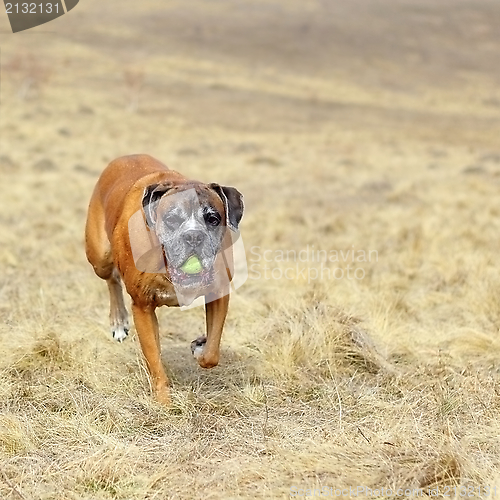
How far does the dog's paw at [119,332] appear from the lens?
195 inches

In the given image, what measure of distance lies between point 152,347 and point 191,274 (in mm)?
647

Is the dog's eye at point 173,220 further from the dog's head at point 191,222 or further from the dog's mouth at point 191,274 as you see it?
the dog's mouth at point 191,274

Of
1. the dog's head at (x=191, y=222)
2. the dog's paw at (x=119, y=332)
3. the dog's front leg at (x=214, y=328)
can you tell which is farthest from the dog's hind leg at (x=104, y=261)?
the dog's head at (x=191, y=222)

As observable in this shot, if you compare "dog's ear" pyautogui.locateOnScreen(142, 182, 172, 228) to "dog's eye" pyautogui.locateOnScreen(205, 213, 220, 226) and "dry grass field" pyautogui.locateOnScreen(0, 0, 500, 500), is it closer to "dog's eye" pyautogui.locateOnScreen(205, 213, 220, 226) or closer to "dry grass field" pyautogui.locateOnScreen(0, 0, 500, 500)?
"dog's eye" pyautogui.locateOnScreen(205, 213, 220, 226)

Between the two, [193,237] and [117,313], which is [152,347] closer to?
[193,237]

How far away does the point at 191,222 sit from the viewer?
3.35 metres

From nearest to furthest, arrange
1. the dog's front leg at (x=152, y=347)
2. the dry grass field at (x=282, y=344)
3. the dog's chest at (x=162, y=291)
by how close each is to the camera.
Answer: the dry grass field at (x=282, y=344), the dog's chest at (x=162, y=291), the dog's front leg at (x=152, y=347)

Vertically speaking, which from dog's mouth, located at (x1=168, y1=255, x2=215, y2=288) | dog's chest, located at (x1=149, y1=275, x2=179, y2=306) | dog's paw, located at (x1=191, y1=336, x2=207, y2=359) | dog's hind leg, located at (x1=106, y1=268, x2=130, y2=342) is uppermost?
dog's mouth, located at (x1=168, y1=255, x2=215, y2=288)

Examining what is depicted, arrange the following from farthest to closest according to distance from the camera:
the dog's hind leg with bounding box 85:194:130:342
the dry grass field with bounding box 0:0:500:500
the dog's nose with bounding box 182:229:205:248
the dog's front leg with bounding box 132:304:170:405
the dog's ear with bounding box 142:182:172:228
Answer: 1. the dog's hind leg with bounding box 85:194:130:342
2. the dog's front leg with bounding box 132:304:170:405
3. the dog's ear with bounding box 142:182:172:228
4. the dog's nose with bounding box 182:229:205:248
5. the dry grass field with bounding box 0:0:500:500

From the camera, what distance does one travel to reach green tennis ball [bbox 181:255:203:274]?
11.1ft

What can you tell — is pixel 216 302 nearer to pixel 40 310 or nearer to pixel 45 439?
pixel 45 439

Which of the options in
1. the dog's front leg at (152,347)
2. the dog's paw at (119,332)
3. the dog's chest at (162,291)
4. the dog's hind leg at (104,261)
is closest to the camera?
the dog's chest at (162,291)

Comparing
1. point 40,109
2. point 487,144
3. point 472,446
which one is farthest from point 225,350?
point 40,109

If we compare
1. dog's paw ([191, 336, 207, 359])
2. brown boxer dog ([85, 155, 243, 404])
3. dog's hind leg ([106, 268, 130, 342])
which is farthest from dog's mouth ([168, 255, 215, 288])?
dog's hind leg ([106, 268, 130, 342])
